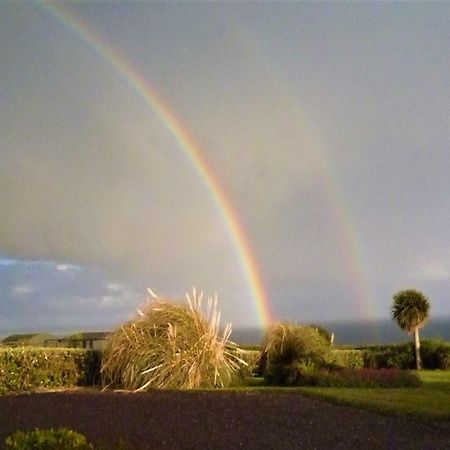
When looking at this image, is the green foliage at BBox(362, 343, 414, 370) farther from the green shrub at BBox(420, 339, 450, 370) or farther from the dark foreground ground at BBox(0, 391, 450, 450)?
the dark foreground ground at BBox(0, 391, 450, 450)

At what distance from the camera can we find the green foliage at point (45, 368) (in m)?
19.3

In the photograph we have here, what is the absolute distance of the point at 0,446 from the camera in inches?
360

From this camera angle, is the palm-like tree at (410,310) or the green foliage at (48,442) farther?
the palm-like tree at (410,310)

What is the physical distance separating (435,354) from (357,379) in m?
14.4

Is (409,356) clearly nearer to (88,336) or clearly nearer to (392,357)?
(392,357)

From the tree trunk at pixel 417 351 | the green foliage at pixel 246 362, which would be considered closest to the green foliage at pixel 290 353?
the green foliage at pixel 246 362

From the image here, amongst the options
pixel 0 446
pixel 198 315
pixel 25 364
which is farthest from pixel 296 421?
pixel 25 364

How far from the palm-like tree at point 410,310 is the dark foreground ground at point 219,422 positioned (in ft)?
65.4

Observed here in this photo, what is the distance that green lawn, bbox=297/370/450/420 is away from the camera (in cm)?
1330

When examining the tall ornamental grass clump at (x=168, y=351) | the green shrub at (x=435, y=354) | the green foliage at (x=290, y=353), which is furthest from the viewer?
the green shrub at (x=435, y=354)

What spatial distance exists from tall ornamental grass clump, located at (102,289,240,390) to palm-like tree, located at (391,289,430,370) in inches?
626

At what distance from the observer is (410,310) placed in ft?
112

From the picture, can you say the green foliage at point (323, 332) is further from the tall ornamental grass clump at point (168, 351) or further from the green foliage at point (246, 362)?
the tall ornamental grass clump at point (168, 351)

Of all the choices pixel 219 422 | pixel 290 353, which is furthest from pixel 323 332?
pixel 219 422
